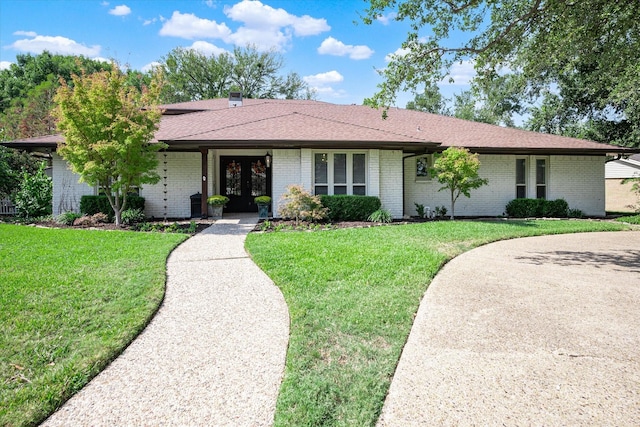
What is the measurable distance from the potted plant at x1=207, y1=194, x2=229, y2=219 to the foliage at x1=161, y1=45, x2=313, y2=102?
23251 millimetres

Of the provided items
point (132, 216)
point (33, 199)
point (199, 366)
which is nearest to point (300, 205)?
point (132, 216)

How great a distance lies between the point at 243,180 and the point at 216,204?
2705 mm

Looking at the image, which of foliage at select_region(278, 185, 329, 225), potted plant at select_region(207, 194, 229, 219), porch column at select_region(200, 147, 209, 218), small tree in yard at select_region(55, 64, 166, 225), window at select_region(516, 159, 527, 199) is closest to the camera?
small tree in yard at select_region(55, 64, 166, 225)

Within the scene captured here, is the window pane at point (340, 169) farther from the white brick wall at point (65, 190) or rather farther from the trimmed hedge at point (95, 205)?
the white brick wall at point (65, 190)

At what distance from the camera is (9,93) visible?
127ft

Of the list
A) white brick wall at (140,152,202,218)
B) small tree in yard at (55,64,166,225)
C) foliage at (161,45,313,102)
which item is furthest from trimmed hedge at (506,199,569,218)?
foliage at (161,45,313,102)

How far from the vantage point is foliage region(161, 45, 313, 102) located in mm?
33562

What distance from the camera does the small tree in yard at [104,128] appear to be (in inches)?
385

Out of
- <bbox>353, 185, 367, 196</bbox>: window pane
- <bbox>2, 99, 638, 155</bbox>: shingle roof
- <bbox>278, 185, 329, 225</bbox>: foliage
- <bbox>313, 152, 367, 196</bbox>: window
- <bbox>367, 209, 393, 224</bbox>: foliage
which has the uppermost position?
<bbox>2, 99, 638, 155</bbox>: shingle roof

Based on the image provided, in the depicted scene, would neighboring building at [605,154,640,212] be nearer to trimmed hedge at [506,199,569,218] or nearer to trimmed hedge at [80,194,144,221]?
trimmed hedge at [506,199,569,218]

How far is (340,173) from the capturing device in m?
13.1

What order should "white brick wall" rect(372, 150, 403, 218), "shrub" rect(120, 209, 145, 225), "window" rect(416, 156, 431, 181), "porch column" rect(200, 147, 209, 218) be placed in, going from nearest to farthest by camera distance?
"shrub" rect(120, 209, 145, 225) → "porch column" rect(200, 147, 209, 218) → "white brick wall" rect(372, 150, 403, 218) → "window" rect(416, 156, 431, 181)

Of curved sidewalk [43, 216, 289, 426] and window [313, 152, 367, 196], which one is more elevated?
window [313, 152, 367, 196]

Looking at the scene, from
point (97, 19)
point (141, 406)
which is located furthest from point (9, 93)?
point (141, 406)
